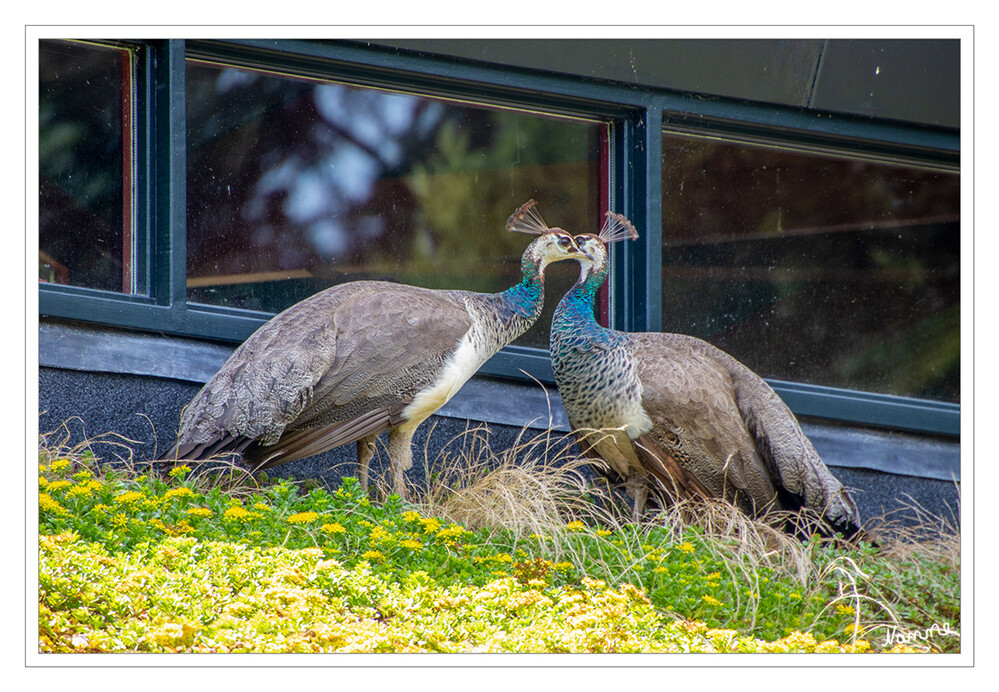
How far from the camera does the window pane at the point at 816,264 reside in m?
6.54

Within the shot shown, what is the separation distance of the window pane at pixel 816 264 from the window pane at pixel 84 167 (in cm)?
289

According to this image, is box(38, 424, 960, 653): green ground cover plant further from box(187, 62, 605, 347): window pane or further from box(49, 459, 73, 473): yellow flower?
box(187, 62, 605, 347): window pane

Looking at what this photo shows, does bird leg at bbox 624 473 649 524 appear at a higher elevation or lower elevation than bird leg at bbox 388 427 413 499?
lower

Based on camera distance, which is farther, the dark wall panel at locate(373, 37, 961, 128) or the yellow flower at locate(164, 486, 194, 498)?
the dark wall panel at locate(373, 37, 961, 128)

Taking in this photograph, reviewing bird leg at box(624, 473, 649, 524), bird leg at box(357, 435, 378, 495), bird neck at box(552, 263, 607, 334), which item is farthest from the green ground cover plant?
bird neck at box(552, 263, 607, 334)

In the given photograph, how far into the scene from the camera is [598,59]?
6.19 metres

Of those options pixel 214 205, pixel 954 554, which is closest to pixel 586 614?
pixel 954 554

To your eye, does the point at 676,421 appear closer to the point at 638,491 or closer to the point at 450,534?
the point at 638,491

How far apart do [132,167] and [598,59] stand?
8.13ft

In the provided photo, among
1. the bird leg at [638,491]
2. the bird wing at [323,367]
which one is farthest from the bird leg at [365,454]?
the bird leg at [638,491]

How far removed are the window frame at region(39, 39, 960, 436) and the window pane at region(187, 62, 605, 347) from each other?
0.10 meters

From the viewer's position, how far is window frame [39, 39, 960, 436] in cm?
550

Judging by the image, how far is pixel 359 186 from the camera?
596 centimetres
